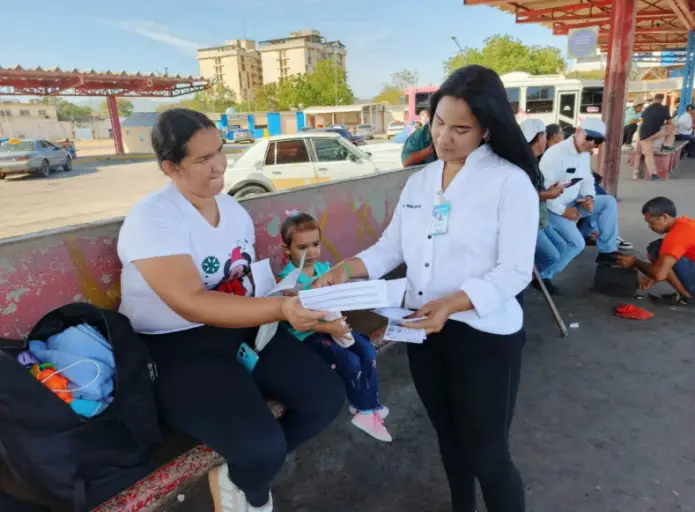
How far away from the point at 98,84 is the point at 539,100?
91.2 ft

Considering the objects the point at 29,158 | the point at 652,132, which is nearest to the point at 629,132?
the point at 652,132

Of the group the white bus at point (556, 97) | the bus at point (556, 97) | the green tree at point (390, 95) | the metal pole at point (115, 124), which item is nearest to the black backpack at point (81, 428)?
the bus at point (556, 97)

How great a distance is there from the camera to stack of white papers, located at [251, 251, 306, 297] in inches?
76.2

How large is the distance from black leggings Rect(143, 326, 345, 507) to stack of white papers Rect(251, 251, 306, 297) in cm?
21

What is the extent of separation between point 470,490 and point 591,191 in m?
3.78

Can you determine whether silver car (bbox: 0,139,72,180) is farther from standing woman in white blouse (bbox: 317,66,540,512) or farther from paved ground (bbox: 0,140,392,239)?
standing woman in white blouse (bbox: 317,66,540,512)

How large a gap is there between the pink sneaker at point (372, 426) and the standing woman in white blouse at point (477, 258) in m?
0.74

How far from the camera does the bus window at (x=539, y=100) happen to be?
18422 millimetres

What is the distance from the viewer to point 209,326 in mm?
1956

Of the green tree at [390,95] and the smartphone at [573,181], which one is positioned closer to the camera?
the smartphone at [573,181]

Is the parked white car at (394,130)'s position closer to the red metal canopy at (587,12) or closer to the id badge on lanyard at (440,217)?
the red metal canopy at (587,12)

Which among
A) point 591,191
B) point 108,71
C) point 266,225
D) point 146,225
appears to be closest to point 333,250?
point 266,225

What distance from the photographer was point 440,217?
5.32 ft

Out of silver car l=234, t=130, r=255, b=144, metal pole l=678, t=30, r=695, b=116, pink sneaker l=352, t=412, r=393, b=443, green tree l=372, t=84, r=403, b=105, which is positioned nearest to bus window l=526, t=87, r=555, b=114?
metal pole l=678, t=30, r=695, b=116
